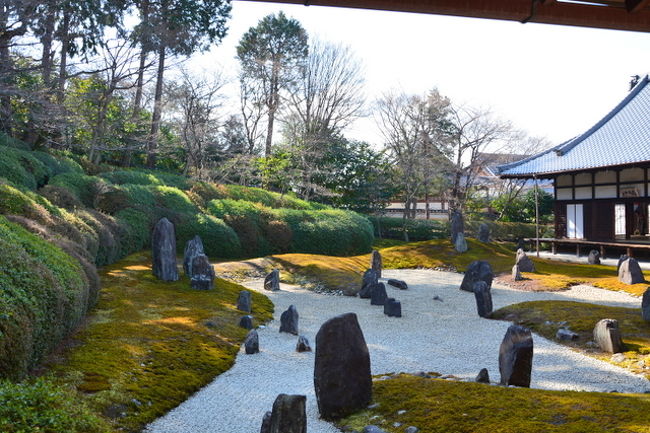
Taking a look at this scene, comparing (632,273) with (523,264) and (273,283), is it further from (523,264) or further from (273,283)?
(273,283)

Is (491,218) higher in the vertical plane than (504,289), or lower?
higher

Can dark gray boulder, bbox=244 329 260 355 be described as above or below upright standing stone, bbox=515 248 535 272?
below

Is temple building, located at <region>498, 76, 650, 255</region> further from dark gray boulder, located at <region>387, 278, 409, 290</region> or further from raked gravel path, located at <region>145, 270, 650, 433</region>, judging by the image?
dark gray boulder, located at <region>387, 278, 409, 290</region>

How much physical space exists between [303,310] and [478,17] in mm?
8416

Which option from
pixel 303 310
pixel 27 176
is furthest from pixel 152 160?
pixel 303 310

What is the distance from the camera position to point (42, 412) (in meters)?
4.55

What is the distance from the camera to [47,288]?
252 inches

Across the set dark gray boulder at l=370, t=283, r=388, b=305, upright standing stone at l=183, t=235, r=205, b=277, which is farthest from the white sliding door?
upright standing stone at l=183, t=235, r=205, b=277

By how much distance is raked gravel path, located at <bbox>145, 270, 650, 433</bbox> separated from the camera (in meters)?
6.11

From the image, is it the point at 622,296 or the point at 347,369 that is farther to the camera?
the point at 622,296

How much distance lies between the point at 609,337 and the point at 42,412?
27.2ft

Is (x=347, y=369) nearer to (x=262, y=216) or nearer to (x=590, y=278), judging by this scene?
(x=590, y=278)

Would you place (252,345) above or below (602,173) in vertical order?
below

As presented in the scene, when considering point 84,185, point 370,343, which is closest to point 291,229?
point 84,185
